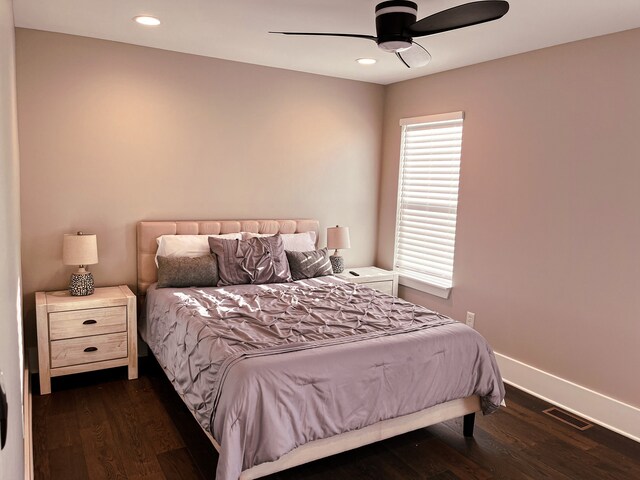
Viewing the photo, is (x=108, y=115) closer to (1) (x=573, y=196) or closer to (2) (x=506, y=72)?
(2) (x=506, y=72)

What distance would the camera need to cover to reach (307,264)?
4242 millimetres

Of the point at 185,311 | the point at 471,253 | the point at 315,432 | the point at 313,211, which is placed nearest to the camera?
the point at 315,432

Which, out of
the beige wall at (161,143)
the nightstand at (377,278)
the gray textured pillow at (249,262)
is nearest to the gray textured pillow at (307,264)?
the gray textured pillow at (249,262)

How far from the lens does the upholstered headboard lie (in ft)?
13.1

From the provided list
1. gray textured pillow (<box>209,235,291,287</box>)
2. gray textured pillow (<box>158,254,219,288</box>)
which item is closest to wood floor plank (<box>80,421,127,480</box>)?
gray textured pillow (<box>158,254,219,288</box>)

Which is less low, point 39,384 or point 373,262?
point 373,262

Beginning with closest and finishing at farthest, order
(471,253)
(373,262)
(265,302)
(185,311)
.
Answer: (185,311) < (265,302) < (471,253) < (373,262)

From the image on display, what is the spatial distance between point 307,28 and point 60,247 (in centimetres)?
240

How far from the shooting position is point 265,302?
3.39m

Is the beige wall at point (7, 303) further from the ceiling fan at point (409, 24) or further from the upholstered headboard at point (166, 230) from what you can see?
the upholstered headboard at point (166, 230)

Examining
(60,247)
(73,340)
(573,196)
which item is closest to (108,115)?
(60,247)

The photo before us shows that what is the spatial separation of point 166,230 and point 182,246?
0.65ft

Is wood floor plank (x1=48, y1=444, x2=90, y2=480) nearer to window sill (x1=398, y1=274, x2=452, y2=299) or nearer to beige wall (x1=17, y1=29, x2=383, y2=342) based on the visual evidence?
beige wall (x1=17, y1=29, x2=383, y2=342)

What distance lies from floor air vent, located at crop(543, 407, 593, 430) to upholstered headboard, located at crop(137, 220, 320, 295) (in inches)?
104
